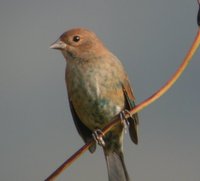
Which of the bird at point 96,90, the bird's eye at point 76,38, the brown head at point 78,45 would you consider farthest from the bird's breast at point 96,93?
the bird's eye at point 76,38

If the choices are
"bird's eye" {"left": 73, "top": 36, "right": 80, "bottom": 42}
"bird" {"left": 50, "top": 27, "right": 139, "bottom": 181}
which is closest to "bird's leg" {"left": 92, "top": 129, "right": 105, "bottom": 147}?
"bird" {"left": 50, "top": 27, "right": 139, "bottom": 181}

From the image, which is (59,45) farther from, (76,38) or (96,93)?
(96,93)

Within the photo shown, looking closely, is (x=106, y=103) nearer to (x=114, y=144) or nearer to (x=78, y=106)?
(x=78, y=106)

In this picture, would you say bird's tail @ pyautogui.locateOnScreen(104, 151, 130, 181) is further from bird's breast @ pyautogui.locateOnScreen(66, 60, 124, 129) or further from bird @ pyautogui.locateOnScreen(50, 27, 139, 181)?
bird's breast @ pyautogui.locateOnScreen(66, 60, 124, 129)

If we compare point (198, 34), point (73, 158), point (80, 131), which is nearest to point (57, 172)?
point (73, 158)

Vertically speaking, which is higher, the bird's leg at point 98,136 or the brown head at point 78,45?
the brown head at point 78,45

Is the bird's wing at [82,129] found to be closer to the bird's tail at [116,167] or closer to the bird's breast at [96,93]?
the bird's breast at [96,93]

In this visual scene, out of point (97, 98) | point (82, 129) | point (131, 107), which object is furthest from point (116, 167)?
point (97, 98)
